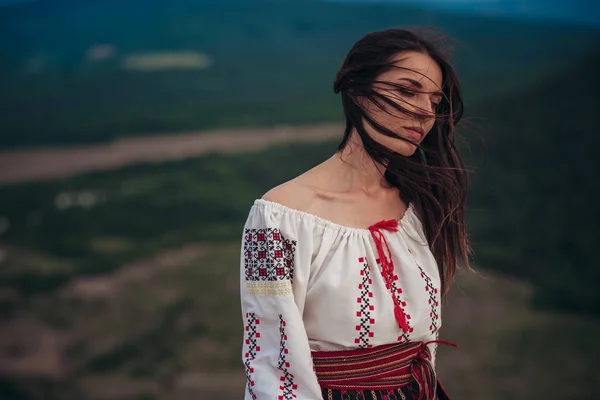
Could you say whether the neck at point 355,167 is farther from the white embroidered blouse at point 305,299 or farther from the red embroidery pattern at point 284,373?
the red embroidery pattern at point 284,373

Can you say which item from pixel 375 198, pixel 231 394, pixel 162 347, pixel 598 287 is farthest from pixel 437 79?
pixel 598 287

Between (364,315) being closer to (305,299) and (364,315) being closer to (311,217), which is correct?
A: (305,299)

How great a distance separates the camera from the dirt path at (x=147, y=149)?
16.1ft

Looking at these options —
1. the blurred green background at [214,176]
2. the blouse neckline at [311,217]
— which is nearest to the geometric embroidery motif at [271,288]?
the blouse neckline at [311,217]

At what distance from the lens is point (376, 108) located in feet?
4.99

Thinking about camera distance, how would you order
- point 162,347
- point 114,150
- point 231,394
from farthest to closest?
1. point 114,150
2. point 162,347
3. point 231,394

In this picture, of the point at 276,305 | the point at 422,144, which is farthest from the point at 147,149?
the point at 276,305

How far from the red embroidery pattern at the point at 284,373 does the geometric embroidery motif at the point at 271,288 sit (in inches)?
1.8

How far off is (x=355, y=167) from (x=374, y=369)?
0.44m

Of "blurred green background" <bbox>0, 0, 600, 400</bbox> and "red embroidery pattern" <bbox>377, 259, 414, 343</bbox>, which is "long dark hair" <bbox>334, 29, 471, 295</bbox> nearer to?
"red embroidery pattern" <bbox>377, 259, 414, 343</bbox>

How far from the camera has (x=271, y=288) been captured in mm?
→ 1401

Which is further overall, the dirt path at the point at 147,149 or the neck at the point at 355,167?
→ the dirt path at the point at 147,149

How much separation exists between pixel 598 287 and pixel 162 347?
2.61m

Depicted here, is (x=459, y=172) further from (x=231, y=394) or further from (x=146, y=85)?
(x=146, y=85)
